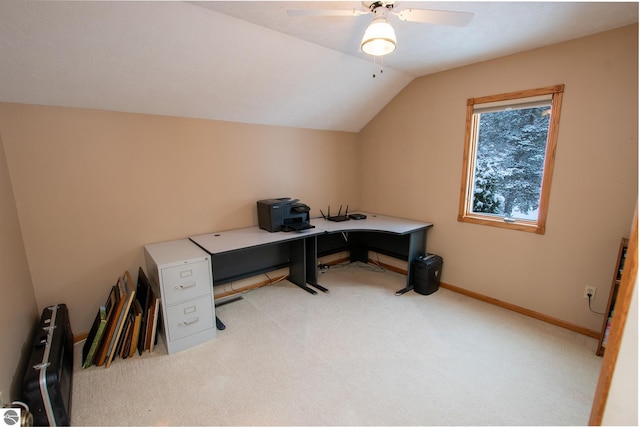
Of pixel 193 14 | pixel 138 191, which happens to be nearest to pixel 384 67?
pixel 193 14

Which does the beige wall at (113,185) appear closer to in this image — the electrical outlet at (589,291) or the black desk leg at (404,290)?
the black desk leg at (404,290)

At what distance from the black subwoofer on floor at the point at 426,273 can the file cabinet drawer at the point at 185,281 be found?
2110 millimetres

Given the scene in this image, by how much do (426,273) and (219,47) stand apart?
2.77 metres

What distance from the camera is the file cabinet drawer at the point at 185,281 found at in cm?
206

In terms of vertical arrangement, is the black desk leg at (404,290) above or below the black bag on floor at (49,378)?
below

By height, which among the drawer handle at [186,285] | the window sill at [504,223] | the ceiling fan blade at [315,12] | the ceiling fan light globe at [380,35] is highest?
the ceiling fan blade at [315,12]

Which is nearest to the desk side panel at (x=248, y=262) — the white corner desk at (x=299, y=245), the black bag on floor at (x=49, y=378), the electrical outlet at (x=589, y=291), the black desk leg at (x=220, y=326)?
the white corner desk at (x=299, y=245)

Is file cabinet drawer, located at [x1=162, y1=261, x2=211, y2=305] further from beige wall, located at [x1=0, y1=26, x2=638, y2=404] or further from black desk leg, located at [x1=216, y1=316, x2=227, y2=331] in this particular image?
beige wall, located at [x1=0, y1=26, x2=638, y2=404]

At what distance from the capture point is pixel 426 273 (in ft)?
9.77

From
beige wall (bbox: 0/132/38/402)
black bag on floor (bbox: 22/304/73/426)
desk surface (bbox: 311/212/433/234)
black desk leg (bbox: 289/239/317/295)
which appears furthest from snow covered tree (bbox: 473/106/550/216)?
beige wall (bbox: 0/132/38/402)

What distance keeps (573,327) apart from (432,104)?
2462mm

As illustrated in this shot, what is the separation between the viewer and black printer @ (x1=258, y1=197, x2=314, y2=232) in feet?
9.54

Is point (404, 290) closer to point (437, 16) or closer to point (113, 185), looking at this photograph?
point (437, 16)

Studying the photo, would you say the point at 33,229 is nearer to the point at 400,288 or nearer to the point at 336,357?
the point at 336,357
